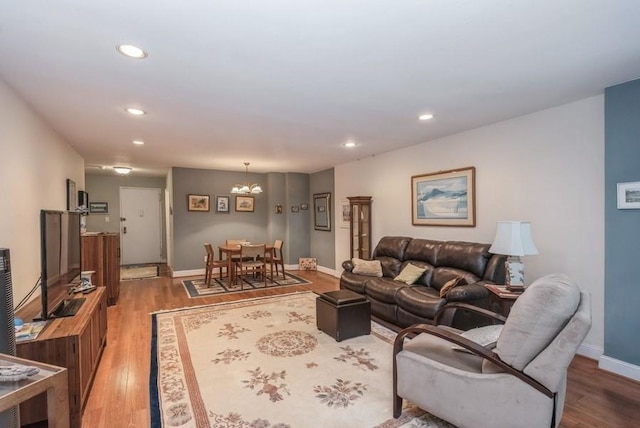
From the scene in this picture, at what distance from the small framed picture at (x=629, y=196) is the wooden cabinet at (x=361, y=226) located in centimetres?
340

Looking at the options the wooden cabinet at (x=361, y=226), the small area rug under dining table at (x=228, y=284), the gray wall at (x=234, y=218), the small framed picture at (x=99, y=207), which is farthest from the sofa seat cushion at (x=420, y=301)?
the small framed picture at (x=99, y=207)

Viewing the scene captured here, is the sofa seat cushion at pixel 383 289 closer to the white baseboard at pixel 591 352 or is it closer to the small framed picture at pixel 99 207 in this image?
the white baseboard at pixel 591 352

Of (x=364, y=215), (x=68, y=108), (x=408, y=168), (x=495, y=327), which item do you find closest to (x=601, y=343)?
(x=495, y=327)

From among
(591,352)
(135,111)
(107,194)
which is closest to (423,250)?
(591,352)

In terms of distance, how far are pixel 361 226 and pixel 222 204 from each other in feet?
11.1

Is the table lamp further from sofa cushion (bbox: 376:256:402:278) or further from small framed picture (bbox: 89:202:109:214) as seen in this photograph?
small framed picture (bbox: 89:202:109:214)

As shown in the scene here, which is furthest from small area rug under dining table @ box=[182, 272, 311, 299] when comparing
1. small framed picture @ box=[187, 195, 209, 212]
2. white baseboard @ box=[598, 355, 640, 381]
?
white baseboard @ box=[598, 355, 640, 381]

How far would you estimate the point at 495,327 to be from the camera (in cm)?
239

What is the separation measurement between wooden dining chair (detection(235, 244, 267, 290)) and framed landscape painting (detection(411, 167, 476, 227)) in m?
2.80

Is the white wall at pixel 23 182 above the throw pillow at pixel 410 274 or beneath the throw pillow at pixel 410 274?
above

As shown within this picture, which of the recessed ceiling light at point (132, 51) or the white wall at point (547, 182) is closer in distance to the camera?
the recessed ceiling light at point (132, 51)

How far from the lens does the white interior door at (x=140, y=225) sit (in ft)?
26.9

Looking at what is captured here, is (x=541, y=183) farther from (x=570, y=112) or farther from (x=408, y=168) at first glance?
(x=408, y=168)

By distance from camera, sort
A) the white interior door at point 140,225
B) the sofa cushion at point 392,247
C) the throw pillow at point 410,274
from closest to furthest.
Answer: the throw pillow at point 410,274
the sofa cushion at point 392,247
the white interior door at point 140,225
